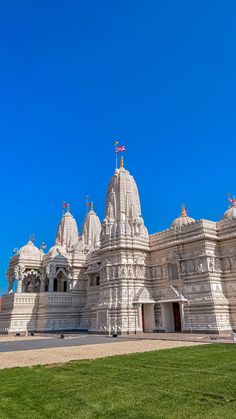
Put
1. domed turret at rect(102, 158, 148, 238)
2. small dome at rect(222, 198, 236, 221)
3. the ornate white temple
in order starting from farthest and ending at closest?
1. domed turret at rect(102, 158, 148, 238)
2. small dome at rect(222, 198, 236, 221)
3. the ornate white temple

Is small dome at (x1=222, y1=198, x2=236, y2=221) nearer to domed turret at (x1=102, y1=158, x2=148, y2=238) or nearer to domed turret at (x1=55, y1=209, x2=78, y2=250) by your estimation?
domed turret at (x1=102, y1=158, x2=148, y2=238)

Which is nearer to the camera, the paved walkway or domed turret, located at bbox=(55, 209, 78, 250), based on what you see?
the paved walkway

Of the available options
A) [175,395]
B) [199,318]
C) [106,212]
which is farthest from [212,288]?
[175,395]

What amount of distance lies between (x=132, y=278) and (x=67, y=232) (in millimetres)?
26294

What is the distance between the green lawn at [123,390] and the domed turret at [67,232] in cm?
4783

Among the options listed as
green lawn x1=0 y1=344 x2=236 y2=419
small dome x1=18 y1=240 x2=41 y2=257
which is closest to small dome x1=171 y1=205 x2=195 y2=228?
small dome x1=18 y1=240 x2=41 y2=257

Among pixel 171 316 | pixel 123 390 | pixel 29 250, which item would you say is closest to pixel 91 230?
pixel 29 250

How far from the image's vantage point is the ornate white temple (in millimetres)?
33781

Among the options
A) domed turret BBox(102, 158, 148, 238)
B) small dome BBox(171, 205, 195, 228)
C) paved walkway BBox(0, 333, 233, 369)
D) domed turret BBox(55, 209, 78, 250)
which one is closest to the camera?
paved walkway BBox(0, 333, 233, 369)

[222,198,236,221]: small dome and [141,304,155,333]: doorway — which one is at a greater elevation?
[222,198,236,221]: small dome

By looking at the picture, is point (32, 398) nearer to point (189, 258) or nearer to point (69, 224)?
point (189, 258)

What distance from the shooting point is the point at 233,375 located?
1020cm

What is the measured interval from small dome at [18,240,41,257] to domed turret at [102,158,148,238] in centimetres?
1379

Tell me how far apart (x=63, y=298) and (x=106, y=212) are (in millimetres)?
13420
